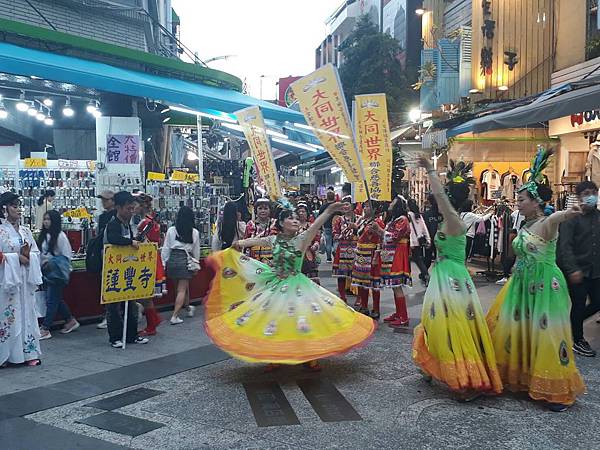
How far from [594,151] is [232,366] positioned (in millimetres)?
8600

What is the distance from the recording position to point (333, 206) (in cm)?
574

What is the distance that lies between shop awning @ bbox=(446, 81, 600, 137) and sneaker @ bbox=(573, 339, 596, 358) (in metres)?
4.18

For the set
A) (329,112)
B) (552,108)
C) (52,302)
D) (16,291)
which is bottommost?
(52,302)

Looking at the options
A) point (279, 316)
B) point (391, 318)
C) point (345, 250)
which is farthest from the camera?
point (345, 250)

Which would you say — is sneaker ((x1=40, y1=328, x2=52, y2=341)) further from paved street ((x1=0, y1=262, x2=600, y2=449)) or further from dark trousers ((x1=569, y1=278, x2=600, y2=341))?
dark trousers ((x1=569, y1=278, x2=600, y2=341))

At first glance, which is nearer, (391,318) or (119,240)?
(119,240)

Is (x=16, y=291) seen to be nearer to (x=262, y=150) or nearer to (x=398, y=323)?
(x=262, y=150)

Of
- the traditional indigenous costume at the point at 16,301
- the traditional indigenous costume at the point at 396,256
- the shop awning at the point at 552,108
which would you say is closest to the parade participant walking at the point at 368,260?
the traditional indigenous costume at the point at 396,256

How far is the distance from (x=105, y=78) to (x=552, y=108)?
23.1 ft

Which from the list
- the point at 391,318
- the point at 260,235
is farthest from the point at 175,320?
the point at 391,318

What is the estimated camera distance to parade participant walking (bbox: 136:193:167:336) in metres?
7.50

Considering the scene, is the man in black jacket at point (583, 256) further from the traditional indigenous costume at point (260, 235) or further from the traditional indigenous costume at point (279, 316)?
the traditional indigenous costume at point (260, 235)

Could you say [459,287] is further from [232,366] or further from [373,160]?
[373,160]

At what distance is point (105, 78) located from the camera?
932 centimetres
